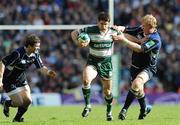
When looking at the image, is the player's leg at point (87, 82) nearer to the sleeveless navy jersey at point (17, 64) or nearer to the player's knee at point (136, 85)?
the player's knee at point (136, 85)

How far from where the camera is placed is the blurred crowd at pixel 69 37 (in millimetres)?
29484

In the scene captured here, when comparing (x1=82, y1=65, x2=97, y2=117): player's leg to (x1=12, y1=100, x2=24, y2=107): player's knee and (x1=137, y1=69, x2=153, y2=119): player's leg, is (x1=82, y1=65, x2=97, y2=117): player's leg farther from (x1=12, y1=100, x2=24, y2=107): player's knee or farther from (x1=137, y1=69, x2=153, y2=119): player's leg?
(x1=12, y1=100, x2=24, y2=107): player's knee

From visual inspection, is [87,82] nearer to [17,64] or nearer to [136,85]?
[136,85]

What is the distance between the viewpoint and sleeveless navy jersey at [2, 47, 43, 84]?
1590cm

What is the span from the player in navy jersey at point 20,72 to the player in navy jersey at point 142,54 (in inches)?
73.9

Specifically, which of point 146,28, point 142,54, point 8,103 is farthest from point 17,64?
point 146,28

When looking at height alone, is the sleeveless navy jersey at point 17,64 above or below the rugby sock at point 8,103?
above

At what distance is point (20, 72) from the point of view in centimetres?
Answer: 1639

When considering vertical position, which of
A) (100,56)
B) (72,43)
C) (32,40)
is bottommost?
(72,43)

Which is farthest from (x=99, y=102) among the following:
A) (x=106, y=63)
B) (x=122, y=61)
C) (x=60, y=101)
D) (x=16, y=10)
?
(x=106, y=63)

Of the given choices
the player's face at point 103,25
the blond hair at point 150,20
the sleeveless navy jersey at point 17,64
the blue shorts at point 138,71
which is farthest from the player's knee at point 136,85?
the sleeveless navy jersey at point 17,64

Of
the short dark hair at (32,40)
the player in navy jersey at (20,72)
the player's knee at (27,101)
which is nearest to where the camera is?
the short dark hair at (32,40)

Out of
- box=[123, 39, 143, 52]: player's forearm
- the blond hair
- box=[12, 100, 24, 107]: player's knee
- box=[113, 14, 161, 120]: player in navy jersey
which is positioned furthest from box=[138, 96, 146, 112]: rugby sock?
box=[12, 100, 24, 107]: player's knee

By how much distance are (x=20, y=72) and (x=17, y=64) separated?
0.32 meters
